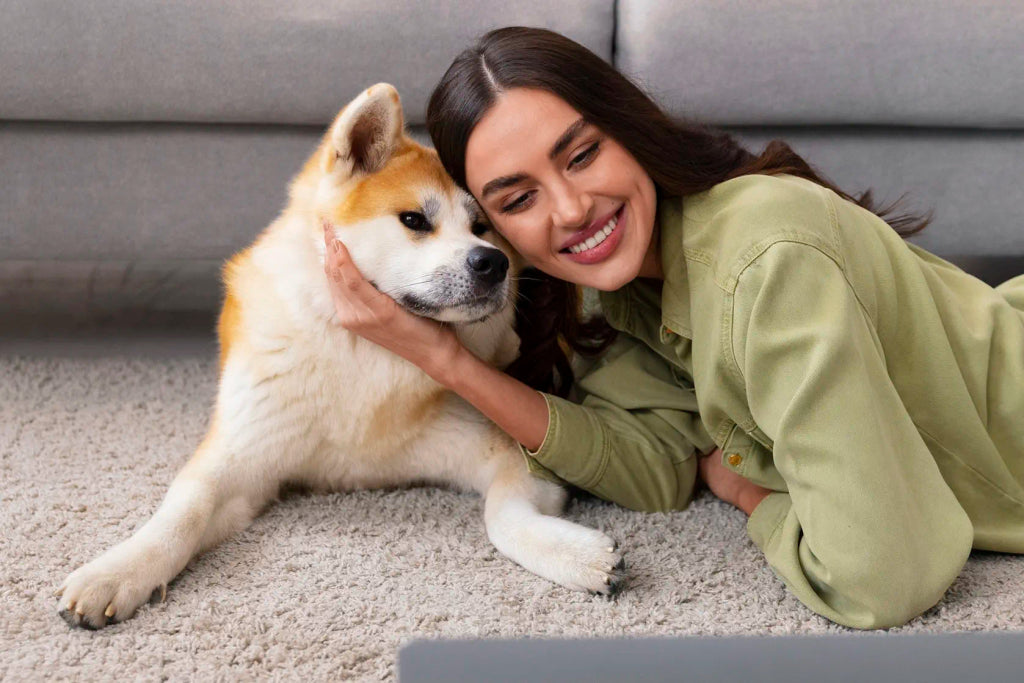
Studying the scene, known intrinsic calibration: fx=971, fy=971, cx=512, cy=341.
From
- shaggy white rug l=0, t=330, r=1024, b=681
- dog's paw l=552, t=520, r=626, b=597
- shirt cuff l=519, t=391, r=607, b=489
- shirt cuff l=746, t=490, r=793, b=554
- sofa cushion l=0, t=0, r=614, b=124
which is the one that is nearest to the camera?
shaggy white rug l=0, t=330, r=1024, b=681

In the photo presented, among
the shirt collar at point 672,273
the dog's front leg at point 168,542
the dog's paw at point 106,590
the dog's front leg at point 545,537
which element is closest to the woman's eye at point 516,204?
the shirt collar at point 672,273

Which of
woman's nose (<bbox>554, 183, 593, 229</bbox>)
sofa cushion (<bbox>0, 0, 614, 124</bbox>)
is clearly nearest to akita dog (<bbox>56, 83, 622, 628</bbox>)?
woman's nose (<bbox>554, 183, 593, 229</bbox>)

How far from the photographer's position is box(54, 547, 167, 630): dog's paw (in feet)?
3.72

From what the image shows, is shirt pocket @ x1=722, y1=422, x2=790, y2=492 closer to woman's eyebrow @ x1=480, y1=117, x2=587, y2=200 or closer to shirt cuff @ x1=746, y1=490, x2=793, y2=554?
shirt cuff @ x1=746, y1=490, x2=793, y2=554

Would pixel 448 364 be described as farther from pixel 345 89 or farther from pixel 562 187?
pixel 345 89

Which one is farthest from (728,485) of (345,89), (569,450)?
(345,89)

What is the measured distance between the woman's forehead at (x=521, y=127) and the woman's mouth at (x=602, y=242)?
0.41ft

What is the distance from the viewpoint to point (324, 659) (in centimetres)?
110

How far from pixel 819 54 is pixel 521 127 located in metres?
0.99

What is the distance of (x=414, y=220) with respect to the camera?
4.49 ft

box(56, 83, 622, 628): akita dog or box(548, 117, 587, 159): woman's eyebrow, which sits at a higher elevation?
box(548, 117, 587, 159): woman's eyebrow

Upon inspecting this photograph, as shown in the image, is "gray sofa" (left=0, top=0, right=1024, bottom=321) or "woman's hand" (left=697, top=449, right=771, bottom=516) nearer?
"woman's hand" (left=697, top=449, right=771, bottom=516)

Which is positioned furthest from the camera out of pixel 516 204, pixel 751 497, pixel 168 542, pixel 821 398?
pixel 751 497

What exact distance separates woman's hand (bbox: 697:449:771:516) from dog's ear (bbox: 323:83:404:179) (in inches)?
26.6
